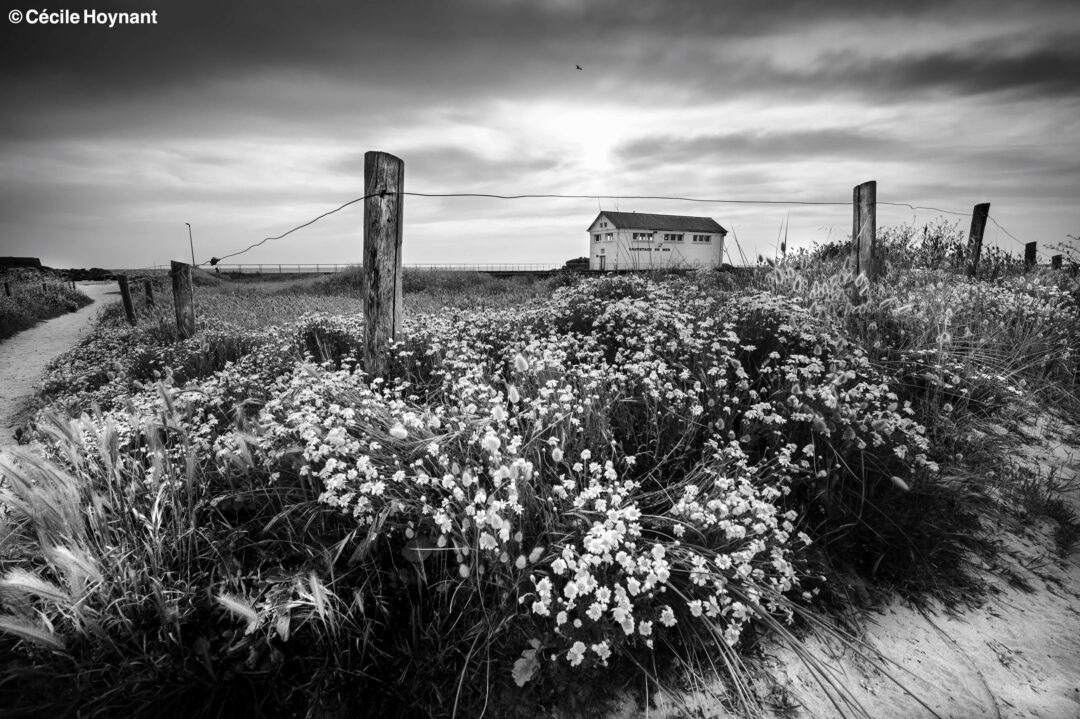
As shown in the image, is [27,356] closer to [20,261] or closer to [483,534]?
[483,534]

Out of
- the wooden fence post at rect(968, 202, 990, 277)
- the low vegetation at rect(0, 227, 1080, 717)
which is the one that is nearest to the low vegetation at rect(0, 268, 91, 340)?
the low vegetation at rect(0, 227, 1080, 717)

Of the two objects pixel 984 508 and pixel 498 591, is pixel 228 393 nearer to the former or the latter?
pixel 498 591

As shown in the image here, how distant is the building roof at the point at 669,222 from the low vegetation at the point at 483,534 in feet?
146

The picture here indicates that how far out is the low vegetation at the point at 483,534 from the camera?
8.55 ft

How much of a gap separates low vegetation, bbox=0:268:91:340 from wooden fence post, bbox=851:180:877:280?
21.6m

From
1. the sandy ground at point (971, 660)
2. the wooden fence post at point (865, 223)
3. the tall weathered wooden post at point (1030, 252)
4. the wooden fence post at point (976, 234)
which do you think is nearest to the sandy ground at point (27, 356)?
the sandy ground at point (971, 660)

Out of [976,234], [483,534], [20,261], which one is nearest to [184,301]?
[483,534]

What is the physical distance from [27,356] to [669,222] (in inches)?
2034

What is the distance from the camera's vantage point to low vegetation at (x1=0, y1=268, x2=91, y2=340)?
15.8 m

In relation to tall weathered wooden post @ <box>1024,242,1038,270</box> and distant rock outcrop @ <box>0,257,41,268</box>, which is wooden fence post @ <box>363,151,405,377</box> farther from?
distant rock outcrop @ <box>0,257,41,268</box>

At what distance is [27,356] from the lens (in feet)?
41.1

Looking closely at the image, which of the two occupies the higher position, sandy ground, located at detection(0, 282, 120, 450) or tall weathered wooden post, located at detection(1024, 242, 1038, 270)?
tall weathered wooden post, located at detection(1024, 242, 1038, 270)

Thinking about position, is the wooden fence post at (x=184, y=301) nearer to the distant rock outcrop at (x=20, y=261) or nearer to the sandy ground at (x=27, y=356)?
the sandy ground at (x=27, y=356)

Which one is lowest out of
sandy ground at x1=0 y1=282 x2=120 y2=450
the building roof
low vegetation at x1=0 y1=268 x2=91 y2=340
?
sandy ground at x1=0 y1=282 x2=120 y2=450
